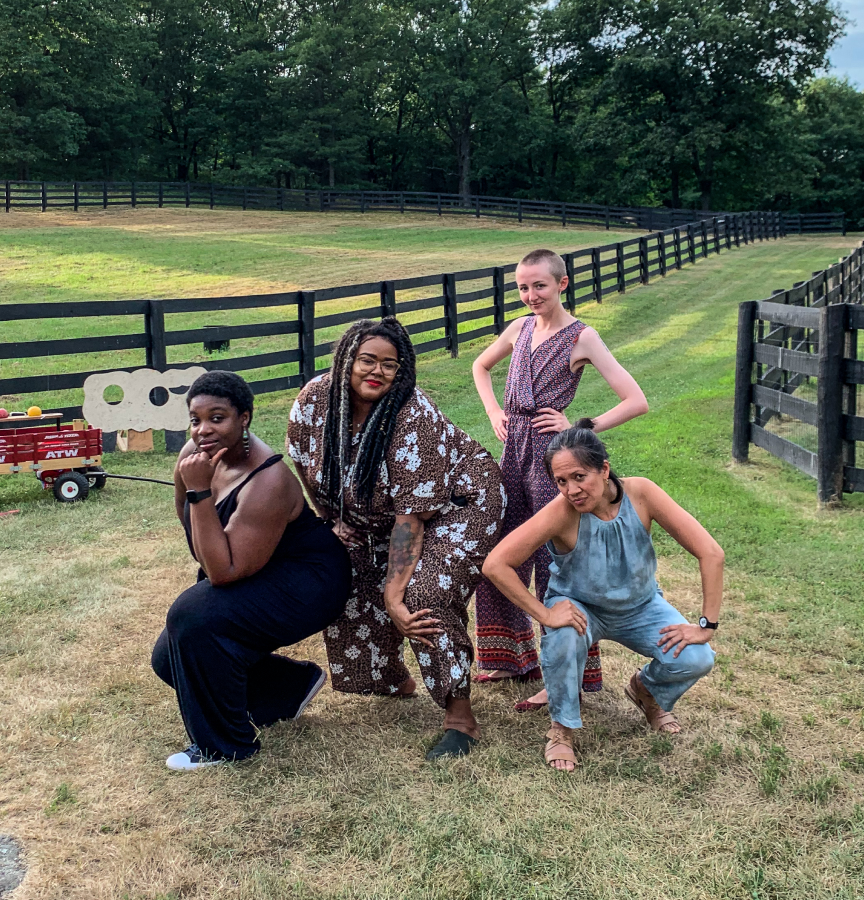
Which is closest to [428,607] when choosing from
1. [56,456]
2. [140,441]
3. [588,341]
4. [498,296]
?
[588,341]

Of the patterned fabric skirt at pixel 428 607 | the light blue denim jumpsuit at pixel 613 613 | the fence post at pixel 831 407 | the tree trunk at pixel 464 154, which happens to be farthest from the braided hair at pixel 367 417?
the tree trunk at pixel 464 154

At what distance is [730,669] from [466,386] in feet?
25.1

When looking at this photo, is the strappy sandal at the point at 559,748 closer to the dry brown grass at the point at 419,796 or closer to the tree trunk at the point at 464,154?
the dry brown grass at the point at 419,796

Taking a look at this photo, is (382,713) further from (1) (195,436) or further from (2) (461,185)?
(2) (461,185)

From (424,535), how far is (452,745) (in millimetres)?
714

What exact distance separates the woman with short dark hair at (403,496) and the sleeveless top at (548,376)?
0.42 metres

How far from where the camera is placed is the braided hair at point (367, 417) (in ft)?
10.7

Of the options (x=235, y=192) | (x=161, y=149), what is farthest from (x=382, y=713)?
(x=161, y=149)

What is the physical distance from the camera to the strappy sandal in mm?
3193

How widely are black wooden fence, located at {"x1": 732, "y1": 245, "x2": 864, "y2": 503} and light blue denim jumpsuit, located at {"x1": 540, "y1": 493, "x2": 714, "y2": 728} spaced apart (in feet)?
10.8

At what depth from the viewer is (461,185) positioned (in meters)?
50.7

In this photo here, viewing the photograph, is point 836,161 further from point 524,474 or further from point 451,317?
point 524,474

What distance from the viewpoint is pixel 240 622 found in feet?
10.4

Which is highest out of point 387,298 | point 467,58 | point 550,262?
point 467,58
